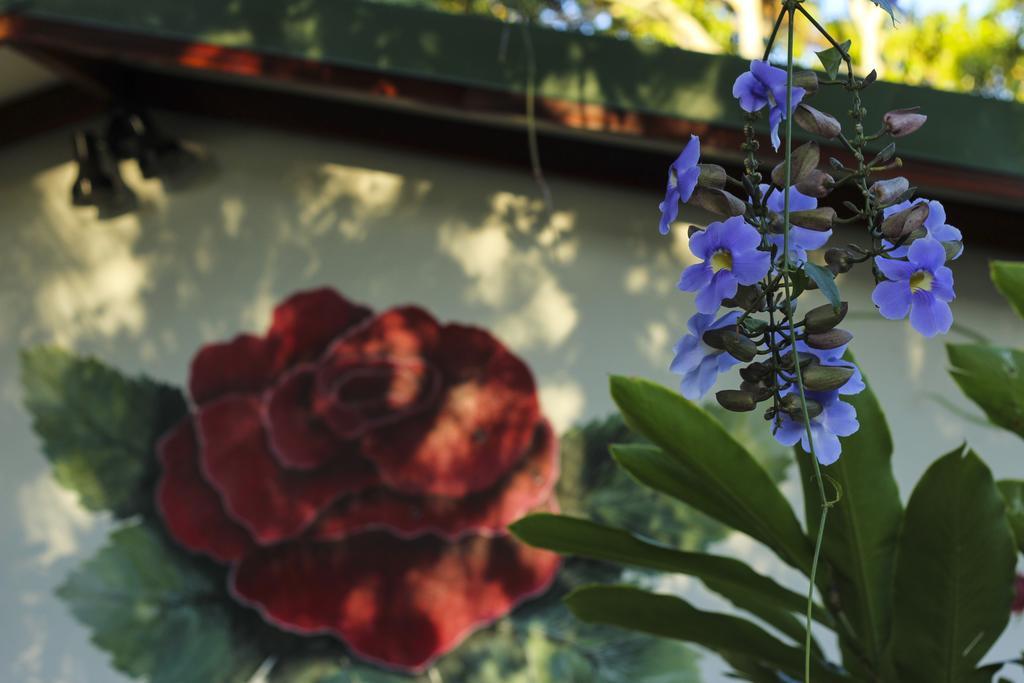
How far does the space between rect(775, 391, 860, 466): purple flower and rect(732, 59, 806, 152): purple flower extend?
19 cm

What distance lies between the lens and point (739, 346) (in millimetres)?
911

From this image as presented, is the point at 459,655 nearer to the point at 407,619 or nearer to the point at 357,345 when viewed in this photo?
the point at 407,619

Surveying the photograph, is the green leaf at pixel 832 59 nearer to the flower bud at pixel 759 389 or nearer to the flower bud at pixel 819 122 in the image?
the flower bud at pixel 819 122

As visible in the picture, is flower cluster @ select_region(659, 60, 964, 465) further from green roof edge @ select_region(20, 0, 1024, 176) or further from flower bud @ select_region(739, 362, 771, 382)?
green roof edge @ select_region(20, 0, 1024, 176)

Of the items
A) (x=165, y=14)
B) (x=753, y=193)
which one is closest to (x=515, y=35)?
(x=165, y=14)

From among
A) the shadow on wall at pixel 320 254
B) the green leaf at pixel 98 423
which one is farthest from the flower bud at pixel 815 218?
the green leaf at pixel 98 423

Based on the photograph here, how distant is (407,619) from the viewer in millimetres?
→ 3072

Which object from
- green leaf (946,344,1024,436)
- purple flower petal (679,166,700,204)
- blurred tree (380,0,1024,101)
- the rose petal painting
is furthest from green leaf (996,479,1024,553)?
blurred tree (380,0,1024,101)

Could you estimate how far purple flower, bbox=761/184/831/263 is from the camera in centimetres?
92

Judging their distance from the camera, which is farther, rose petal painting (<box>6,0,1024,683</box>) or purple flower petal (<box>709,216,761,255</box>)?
rose petal painting (<box>6,0,1024,683</box>)

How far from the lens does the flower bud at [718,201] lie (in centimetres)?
93

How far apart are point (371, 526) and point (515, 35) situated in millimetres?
1224

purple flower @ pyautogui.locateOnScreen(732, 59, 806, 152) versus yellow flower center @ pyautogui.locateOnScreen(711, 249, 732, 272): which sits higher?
purple flower @ pyautogui.locateOnScreen(732, 59, 806, 152)

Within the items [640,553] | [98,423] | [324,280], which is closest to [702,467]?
[640,553]
